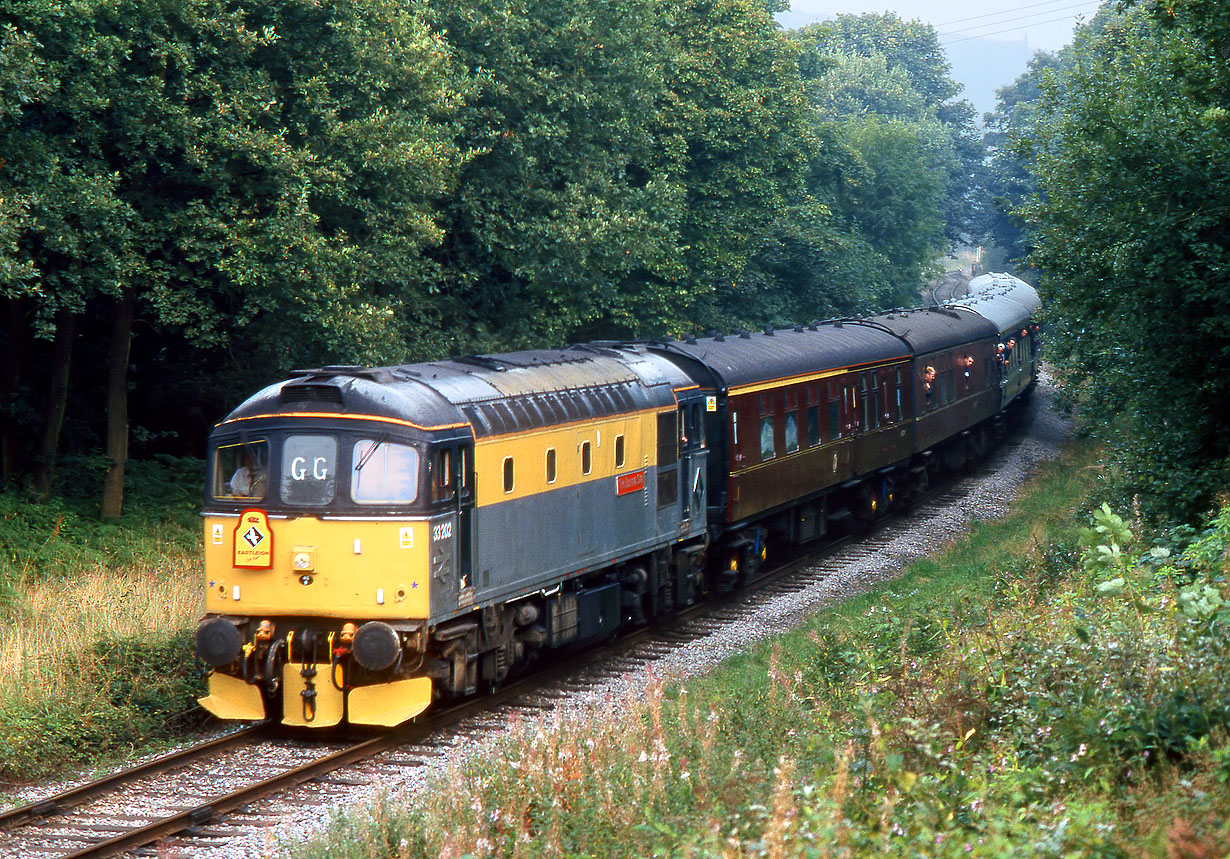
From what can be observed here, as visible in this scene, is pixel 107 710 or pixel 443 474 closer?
pixel 107 710

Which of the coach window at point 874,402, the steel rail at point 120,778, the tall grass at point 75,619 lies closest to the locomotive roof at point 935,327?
the coach window at point 874,402

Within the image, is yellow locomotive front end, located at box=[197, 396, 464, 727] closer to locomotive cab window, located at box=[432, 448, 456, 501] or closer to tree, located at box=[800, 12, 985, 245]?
locomotive cab window, located at box=[432, 448, 456, 501]

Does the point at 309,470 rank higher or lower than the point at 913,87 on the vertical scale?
lower

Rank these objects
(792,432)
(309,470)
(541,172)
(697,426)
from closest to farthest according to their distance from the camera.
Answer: (309,470), (697,426), (792,432), (541,172)

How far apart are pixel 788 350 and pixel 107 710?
524 inches

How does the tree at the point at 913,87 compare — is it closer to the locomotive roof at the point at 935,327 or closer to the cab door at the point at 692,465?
the locomotive roof at the point at 935,327

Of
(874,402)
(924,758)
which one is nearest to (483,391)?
(924,758)

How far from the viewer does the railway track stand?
9664mm

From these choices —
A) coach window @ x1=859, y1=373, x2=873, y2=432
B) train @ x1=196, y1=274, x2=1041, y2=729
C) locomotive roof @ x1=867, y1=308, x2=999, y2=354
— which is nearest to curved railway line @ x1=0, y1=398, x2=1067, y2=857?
train @ x1=196, y1=274, x2=1041, y2=729

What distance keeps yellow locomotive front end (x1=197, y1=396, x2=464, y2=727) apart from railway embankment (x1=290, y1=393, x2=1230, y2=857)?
1.47 meters

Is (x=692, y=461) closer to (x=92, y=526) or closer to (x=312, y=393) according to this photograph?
(x=312, y=393)

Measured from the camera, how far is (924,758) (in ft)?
26.4

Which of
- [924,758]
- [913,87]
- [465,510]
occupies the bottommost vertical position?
[924,758]

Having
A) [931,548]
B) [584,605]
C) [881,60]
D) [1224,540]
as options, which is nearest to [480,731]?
[584,605]
